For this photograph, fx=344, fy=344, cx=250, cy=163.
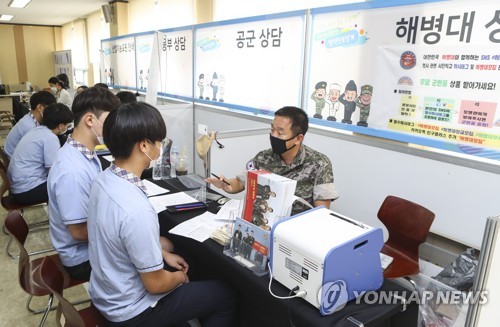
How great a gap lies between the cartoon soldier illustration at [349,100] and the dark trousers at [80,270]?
1.78 m

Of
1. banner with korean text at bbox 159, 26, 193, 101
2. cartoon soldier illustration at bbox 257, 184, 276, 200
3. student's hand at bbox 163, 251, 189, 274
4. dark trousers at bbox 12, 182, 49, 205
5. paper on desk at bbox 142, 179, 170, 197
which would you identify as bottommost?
dark trousers at bbox 12, 182, 49, 205

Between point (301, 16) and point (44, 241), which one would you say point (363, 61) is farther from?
point (44, 241)

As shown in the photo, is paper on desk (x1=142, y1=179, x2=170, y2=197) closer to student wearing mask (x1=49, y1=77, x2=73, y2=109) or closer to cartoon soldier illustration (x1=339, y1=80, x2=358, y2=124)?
cartoon soldier illustration (x1=339, y1=80, x2=358, y2=124)

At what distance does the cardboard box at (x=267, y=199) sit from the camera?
1217 mm

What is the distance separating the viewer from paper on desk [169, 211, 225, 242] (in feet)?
4.82

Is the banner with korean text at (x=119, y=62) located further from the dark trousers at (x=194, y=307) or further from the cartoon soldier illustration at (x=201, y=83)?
the dark trousers at (x=194, y=307)

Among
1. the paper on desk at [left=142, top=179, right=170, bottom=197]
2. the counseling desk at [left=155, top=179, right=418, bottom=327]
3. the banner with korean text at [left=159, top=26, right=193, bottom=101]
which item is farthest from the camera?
the banner with korean text at [left=159, top=26, right=193, bottom=101]

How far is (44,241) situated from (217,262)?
7.54 feet

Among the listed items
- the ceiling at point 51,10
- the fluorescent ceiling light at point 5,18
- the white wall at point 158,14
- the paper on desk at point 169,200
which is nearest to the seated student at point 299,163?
the paper on desk at point 169,200

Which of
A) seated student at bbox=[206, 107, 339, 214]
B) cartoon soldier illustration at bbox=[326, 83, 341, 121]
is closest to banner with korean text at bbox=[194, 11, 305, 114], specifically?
cartoon soldier illustration at bbox=[326, 83, 341, 121]

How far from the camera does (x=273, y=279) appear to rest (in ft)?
3.73

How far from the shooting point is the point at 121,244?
111 cm

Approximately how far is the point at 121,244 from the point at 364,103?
5.74 ft

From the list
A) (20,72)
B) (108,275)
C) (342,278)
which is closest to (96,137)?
(108,275)
